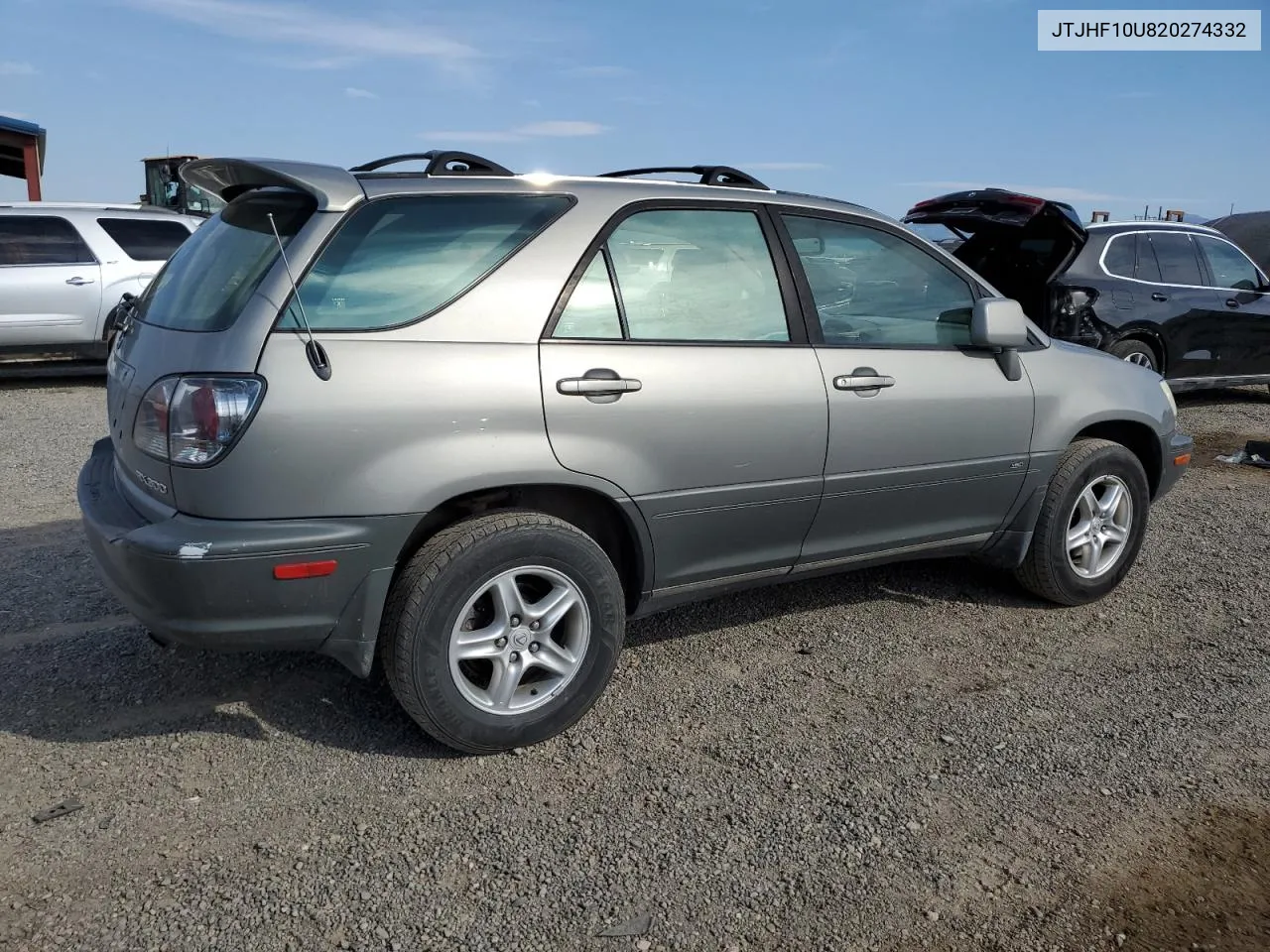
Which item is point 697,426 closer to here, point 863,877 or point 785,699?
point 785,699

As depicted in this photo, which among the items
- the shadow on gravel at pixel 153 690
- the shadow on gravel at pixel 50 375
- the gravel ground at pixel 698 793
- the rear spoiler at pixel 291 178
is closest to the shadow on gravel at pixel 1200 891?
the gravel ground at pixel 698 793

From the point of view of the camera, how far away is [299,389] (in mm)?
2809

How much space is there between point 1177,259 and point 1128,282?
29.1 inches

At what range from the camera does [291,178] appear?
3070mm

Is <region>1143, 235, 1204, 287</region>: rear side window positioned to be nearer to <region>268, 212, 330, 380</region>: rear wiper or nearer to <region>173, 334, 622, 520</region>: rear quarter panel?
<region>173, 334, 622, 520</region>: rear quarter panel

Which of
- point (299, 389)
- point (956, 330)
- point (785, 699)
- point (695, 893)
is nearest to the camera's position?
point (695, 893)

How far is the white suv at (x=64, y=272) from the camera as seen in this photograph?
993 cm

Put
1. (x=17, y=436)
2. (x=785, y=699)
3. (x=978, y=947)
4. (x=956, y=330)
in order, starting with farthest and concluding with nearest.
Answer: (x=17, y=436)
(x=956, y=330)
(x=785, y=699)
(x=978, y=947)

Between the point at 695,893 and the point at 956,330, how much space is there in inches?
99.2

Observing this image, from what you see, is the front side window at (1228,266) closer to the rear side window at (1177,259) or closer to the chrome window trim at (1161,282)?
the chrome window trim at (1161,282)

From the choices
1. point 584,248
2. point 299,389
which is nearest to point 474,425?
point 299,389

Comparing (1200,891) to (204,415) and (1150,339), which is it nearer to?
(204,415)

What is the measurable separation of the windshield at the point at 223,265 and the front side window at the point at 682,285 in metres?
0.87

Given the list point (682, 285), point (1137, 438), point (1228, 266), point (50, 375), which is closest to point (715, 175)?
point (682, 285)
